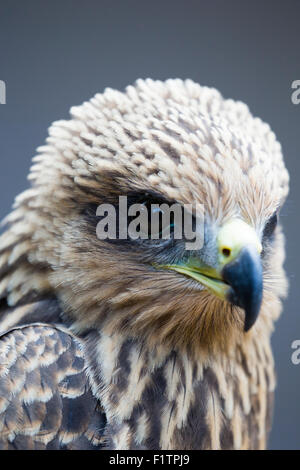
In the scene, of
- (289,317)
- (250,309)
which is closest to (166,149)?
(250,309)

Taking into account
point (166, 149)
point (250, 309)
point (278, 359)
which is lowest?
point (278, 359)

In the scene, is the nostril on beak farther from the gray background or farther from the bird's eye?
the gray background

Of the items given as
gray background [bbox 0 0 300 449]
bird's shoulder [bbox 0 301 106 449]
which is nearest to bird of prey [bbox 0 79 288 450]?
bird's shoulder [bbox 0 301 106 449]

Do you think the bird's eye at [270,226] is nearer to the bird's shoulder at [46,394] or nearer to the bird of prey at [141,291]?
the bird of prey at [141,291]

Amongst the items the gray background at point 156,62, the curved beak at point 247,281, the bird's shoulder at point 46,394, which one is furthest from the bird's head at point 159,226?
the gray background at point 156,62

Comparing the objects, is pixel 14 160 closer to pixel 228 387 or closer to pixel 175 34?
pixel 175 34

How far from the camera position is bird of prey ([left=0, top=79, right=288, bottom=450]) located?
186 cm

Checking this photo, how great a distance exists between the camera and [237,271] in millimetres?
1790

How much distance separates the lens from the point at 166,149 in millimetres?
1910

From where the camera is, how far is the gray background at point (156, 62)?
13.4 feet

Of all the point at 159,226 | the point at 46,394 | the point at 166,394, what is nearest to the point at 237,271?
the point at 159,226

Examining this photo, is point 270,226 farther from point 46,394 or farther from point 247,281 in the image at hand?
point 46,394

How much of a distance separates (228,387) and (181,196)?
639 mm

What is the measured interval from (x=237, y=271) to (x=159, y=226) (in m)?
0.30
